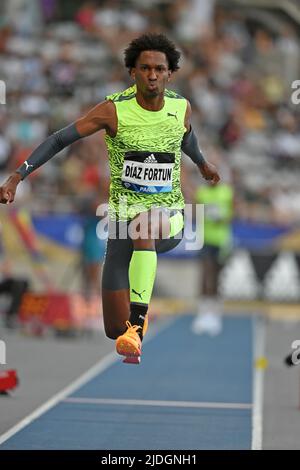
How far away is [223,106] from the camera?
945 inches

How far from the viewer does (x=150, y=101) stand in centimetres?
759

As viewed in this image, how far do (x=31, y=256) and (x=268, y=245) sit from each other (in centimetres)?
440

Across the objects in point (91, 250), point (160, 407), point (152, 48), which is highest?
point (91, 250)

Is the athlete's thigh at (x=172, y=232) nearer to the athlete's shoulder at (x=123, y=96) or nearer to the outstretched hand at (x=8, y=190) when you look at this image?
the athlete's shoulder at (x=123, y=96)

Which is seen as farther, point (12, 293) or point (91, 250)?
point (91, 250)

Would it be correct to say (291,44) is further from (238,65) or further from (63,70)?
(63,70)

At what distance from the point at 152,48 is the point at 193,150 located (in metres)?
0.91

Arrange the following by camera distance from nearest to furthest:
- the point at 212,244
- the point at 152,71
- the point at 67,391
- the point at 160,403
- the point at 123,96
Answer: the point at 152,71, the point at 123,96, the point at 160,403, the point at 67,391, the point at 212,244

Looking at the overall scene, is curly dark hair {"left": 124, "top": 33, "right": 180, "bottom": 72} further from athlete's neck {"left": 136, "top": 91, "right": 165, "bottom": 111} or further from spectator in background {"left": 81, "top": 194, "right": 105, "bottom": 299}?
spectator in background {"left": 81, "top": 194, "right": 105, "bottom": 299}

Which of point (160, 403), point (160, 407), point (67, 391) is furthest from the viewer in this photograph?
point (67, 391)

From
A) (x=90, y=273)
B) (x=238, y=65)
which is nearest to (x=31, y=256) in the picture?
(x=90, y=273)

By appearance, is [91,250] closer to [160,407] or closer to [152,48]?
[160,407]

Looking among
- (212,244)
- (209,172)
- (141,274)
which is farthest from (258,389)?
(212,244)

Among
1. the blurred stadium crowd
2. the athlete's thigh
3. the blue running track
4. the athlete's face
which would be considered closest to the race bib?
the athlete's thigh
